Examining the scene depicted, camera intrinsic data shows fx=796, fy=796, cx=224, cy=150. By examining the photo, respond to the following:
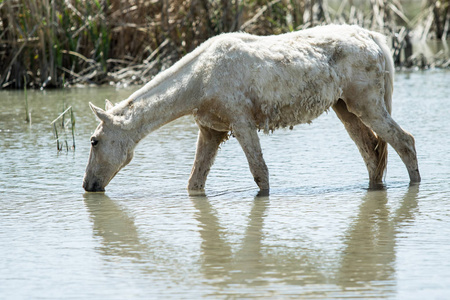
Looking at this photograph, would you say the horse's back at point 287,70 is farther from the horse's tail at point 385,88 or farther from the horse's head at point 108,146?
the horse's head at point 108,146

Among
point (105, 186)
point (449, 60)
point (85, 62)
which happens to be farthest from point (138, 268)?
point (449, 60)

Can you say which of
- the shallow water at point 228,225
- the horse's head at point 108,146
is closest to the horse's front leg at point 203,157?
the shallow water at point 228,225

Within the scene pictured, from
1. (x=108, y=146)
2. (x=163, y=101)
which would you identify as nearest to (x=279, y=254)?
(x=163, y=101)

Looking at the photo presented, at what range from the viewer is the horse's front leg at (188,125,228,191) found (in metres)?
7.54

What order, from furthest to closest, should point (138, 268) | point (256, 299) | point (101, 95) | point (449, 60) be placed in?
point (449, 60) → point (101, 95) → point (138, 268) → point (256, 299)

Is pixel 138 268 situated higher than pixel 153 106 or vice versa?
pixel 153 106

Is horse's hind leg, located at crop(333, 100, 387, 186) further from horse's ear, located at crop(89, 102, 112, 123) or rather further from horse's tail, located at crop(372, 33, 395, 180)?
horse's ear, located at crop(89, 102, 112, 123)

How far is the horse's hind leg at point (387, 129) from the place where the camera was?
7.53 meters

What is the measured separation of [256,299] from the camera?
426 cm

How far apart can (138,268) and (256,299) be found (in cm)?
100

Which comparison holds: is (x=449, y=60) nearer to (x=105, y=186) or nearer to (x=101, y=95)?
(x=101, y=95)

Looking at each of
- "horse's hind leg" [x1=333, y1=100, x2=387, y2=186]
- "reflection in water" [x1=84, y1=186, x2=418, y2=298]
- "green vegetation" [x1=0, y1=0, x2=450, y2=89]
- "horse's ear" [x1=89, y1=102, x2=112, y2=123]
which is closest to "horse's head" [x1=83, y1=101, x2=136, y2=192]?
"horse's ear" [x1=89, y1=102, x2=112, y2=123]

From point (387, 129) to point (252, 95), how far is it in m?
1.39

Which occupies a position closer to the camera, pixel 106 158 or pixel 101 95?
pixel 106 158
